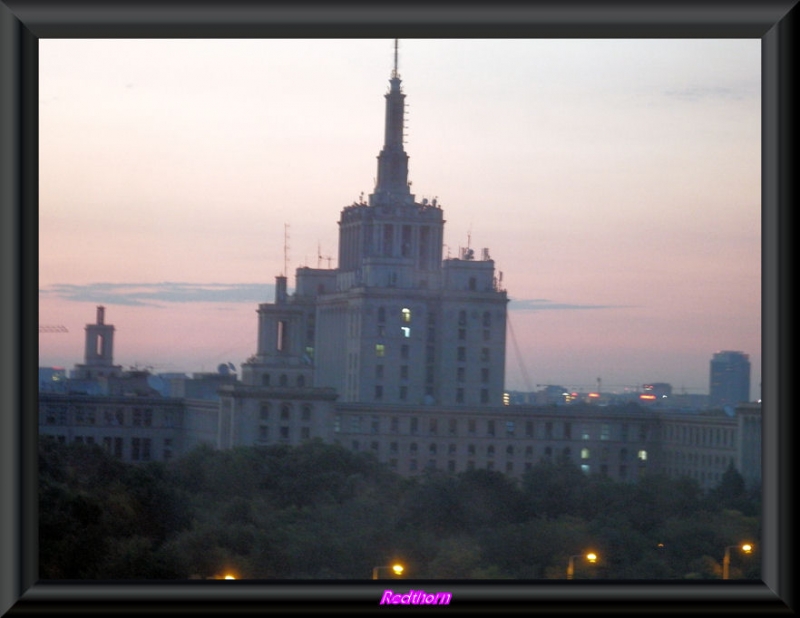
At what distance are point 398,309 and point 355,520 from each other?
12066 mm

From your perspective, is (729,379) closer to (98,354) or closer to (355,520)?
(355,520)

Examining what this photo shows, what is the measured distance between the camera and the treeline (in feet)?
29.8

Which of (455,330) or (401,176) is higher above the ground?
(401,176)

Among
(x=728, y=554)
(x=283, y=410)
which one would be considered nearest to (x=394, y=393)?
(x=283, y=410)

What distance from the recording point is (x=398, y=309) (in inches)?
1032

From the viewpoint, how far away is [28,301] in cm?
142

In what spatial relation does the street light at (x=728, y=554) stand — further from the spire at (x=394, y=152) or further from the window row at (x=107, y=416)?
the spire at (x=394, y=152)
